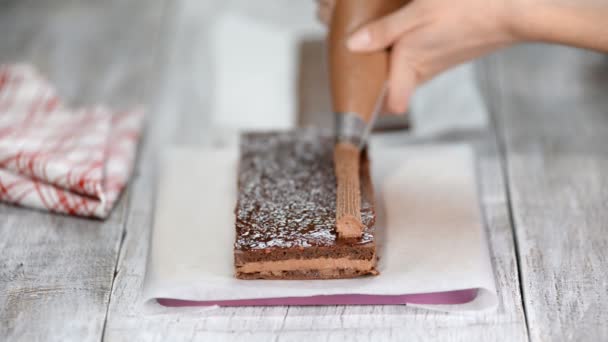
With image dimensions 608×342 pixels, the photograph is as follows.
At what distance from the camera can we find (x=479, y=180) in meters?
1.60

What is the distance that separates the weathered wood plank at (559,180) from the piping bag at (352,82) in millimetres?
367

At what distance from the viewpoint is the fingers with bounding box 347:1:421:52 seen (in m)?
1.40

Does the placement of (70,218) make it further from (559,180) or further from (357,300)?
(559,180)

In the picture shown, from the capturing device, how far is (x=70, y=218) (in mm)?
1503

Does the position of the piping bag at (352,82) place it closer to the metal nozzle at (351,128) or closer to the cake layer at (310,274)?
the metal nozzle at (351,128)

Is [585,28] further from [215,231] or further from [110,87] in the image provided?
[110,87]

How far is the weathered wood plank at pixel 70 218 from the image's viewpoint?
4.20 ft

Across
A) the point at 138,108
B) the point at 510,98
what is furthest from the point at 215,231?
the point at 510,98

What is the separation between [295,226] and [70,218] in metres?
0.52

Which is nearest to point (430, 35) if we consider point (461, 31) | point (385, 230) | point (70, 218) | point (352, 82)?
point (461, 31)

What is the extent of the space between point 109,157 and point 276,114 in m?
0.42

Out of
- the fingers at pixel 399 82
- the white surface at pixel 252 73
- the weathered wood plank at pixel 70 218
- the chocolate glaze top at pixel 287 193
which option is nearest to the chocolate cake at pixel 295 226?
the chocolate glaze top at pixel 287 193

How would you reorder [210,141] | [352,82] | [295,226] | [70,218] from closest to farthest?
[295,226] → [352,82] → [70,218] → [210,141]

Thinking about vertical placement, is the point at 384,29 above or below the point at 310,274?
above
